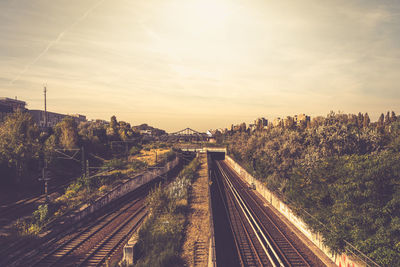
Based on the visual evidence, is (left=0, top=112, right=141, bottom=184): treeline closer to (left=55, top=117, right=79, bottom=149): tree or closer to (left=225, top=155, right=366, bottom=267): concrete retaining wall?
(left=55, top=117, right=79, bottom=149): tree

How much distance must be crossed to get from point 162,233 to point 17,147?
28341 millimetres

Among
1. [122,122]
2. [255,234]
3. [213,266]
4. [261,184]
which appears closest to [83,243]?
[213,266]

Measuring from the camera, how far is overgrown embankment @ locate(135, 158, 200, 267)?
47.2ft

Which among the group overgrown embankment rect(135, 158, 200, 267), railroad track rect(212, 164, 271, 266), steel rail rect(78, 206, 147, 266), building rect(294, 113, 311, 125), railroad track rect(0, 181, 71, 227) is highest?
building rect(294, 113, 311, 125)

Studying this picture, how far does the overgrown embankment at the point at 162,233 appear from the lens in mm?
14398

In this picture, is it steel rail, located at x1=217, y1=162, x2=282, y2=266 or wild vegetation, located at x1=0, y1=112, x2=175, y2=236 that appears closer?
steel rail, located at x1=217, y1=162, x2=282, y2=266

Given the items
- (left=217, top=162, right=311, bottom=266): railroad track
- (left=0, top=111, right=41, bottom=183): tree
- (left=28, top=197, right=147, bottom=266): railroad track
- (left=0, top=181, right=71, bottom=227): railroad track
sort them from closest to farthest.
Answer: (left=28, top=197, right=147, bottom=266): railroad track → (left=217, top=162, right=311, bottom=266): railroad track → (left=0, top=181, right=71, bottom=227): railroad track → (left=0, top=111, right=41, bottom=183): tree

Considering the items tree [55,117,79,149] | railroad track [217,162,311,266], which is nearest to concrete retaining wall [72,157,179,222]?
railroad track [217,162,311,266]

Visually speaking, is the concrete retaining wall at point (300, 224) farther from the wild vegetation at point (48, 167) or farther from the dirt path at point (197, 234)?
the wild vegetation at point (48, 167)

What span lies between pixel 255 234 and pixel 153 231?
945cm

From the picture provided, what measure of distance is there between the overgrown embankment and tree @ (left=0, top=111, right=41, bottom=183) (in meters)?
22.1

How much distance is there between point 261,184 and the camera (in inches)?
1324

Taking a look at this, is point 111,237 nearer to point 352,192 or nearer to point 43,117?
point 352,192

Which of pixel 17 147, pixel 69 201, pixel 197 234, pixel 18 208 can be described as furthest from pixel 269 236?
pixel 17 147
